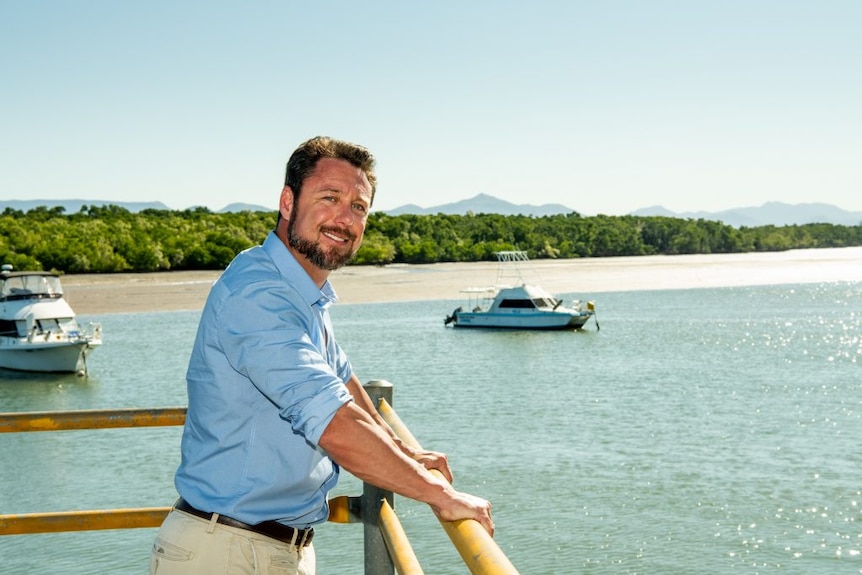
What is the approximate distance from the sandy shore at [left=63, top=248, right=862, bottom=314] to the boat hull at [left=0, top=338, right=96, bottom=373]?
916 inches

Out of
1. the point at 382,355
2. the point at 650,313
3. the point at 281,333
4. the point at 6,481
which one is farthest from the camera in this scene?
the point at 650,313

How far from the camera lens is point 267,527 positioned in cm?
235

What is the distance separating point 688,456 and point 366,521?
56.4 ft

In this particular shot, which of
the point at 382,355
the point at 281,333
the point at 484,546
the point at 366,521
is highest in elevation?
the point at 281,333

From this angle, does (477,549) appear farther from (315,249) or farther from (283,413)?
(315,249)

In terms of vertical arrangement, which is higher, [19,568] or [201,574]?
[201,574]

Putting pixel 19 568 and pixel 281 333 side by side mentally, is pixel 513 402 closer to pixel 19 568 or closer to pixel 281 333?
pixel 19 568

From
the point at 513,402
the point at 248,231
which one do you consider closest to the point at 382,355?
the point at 513,402

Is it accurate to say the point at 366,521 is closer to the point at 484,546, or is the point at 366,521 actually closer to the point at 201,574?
the point at 201,574

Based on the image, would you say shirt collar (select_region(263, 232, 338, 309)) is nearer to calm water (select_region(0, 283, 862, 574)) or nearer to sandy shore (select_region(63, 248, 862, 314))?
calm water (select_region(0, 283, 862, 574))

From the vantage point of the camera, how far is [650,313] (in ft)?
189

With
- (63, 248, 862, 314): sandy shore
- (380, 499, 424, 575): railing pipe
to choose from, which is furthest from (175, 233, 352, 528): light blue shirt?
(63, 248, 862, 314): sandy shore

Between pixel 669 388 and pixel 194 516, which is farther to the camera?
pixel 669 388

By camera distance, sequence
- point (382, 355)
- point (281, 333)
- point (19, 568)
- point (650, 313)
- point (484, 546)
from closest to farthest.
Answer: point (484, 546)
point (281, 333)
point (19, 568)
point (382, 355)
point (650, 313)
